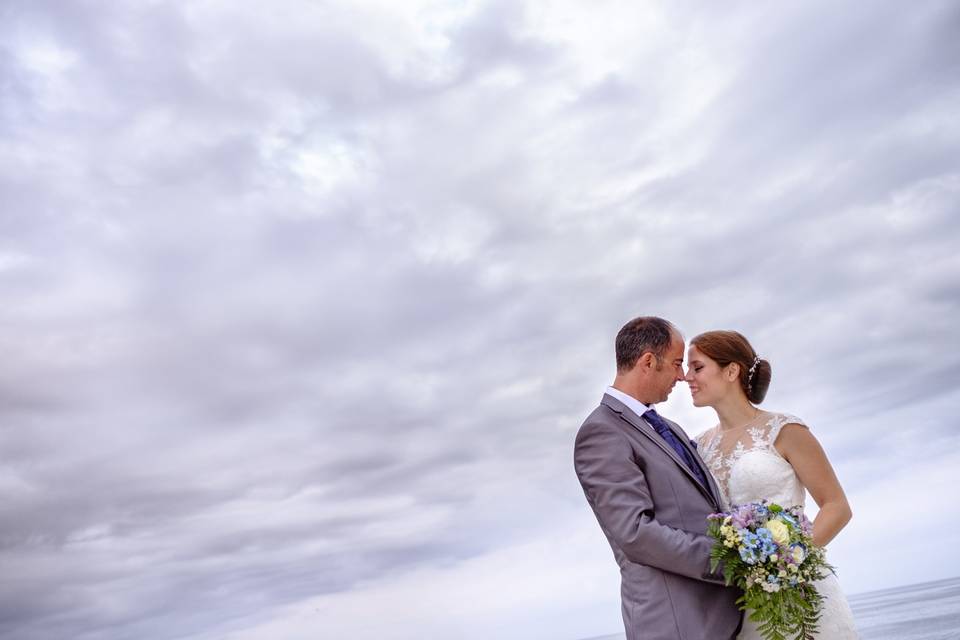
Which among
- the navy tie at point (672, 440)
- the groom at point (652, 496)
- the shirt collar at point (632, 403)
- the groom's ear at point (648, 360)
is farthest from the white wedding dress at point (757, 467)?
the groom's ear at point (648, 360)

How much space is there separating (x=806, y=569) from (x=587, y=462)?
4.47 ft

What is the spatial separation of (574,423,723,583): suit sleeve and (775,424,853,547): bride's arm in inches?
67.8

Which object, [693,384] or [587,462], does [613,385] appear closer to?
[587,462]

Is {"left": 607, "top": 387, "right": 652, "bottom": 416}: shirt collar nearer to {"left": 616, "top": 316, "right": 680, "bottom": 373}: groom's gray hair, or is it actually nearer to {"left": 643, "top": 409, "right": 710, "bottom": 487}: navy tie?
{"left": 643, "top": 409, "right": 710, "bottom": 487}: navy tie

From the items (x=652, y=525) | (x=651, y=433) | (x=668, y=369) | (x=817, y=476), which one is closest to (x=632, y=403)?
(x=651, y=433)

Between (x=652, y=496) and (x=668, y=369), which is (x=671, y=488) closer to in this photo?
(x=652, y=496)

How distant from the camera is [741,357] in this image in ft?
24.2

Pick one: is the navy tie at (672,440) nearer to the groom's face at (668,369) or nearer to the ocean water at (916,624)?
the groom's face at (668,369)

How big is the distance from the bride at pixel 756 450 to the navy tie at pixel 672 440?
54 centimetres

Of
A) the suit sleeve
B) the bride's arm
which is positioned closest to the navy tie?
the suit sleeve

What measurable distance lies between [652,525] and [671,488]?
41cm

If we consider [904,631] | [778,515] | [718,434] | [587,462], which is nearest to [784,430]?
[718,434]

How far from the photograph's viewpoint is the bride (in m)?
6.38

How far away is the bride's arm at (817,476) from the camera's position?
6.51m
